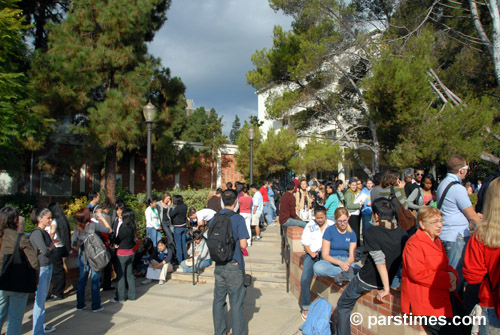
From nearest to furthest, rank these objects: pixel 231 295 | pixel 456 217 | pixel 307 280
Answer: pixel 456 217 → pixel 231 295 → pixel 307 280

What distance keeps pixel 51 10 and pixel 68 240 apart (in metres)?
14.0

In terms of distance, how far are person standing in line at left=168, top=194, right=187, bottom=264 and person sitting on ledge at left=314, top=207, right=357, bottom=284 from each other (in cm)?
430

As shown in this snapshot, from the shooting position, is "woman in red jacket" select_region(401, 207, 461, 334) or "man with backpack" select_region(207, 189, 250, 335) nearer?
"woman in red jacket" select_region(401, 207, 461, 334)

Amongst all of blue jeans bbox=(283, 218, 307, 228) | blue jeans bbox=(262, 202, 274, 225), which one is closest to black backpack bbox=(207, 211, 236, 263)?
blue jeans bbox=(283, 218, 307, 228)

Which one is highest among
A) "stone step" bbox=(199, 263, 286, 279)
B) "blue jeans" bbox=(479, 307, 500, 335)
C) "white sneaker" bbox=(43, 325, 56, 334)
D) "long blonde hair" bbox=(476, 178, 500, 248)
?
"long blonde hair" bbox=(476, 178, 500, 248)

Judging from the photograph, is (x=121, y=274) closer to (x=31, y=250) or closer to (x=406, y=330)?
(x=31, y=250)

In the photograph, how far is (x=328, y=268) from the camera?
4680mm

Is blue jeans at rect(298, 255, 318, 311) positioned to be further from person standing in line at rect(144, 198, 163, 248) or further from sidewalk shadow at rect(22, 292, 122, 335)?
person standing in line at rect(144, 198, 163, 248)

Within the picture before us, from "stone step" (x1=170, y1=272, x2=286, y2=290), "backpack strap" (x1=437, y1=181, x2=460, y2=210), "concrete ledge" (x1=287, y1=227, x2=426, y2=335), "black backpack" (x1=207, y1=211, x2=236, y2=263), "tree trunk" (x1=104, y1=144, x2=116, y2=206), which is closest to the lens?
"concrete ledge" (x1=287, y1=227, x2=426, y2=335)

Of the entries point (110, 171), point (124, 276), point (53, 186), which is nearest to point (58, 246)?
point (124, 276)

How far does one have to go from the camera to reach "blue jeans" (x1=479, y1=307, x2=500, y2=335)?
2333 mm

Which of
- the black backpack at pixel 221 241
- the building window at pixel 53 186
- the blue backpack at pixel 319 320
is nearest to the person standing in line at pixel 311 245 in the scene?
the blue backpack at pixel 319 320

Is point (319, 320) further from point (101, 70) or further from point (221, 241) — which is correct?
point (101, 70)

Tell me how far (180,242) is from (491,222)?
269 inches
